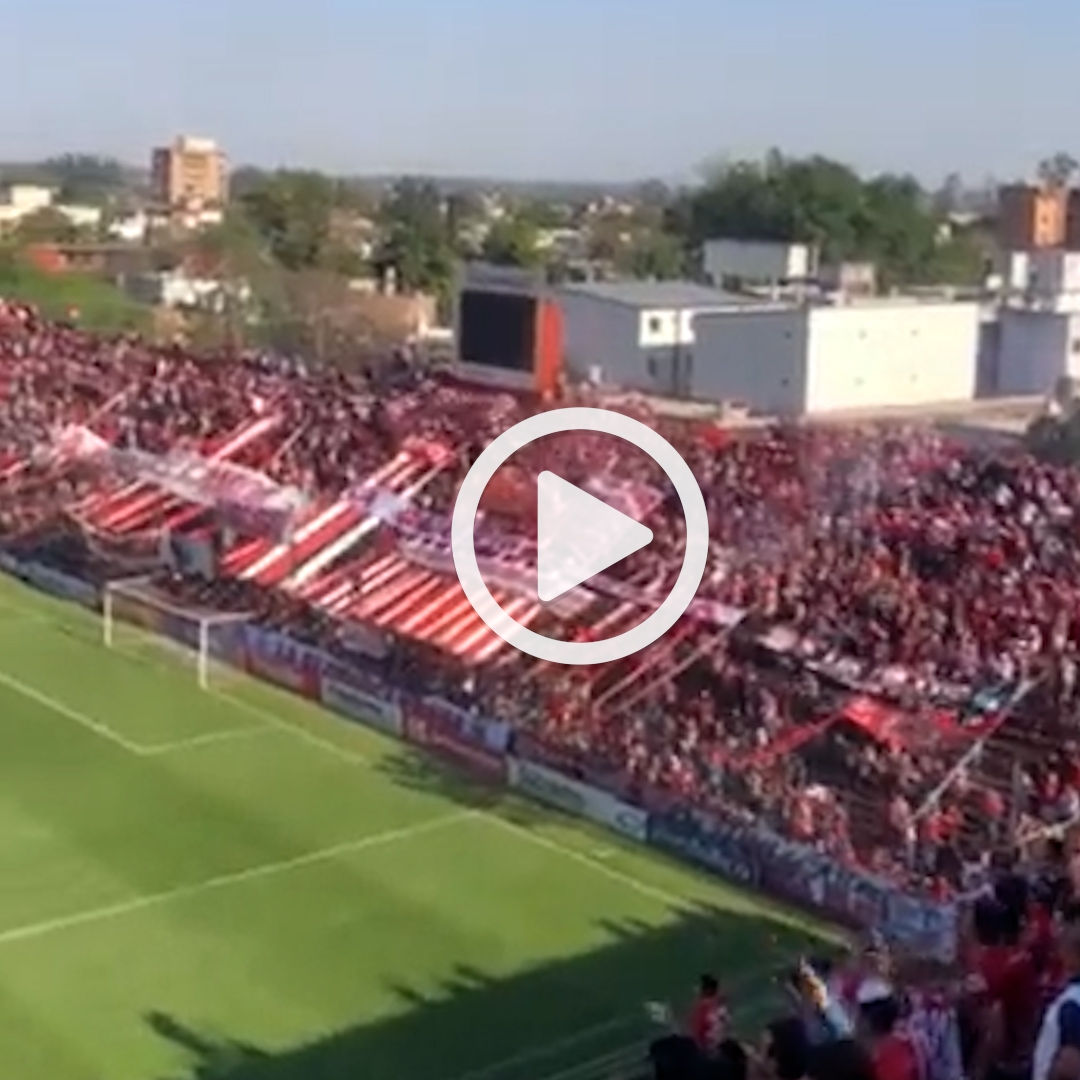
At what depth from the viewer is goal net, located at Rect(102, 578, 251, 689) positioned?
76.0 ft

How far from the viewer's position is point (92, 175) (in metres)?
172

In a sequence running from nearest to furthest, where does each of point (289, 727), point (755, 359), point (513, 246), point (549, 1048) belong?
point (549, 1048)
point (289, 727)
point (755, 359)
point (513, 246)

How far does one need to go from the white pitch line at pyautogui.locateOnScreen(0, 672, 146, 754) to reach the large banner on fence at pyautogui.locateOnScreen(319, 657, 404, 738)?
2.30 m

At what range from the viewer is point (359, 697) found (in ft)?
69.3

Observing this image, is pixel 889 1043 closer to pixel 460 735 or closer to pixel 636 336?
pixel 460 735

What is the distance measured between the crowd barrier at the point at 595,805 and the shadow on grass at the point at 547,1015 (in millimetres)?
484

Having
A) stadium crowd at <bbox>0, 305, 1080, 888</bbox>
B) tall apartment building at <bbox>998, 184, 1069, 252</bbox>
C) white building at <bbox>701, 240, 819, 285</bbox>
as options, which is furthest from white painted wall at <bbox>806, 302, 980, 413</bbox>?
tall apartment building at <bbox>998, 184, 1069, 252</bbox>

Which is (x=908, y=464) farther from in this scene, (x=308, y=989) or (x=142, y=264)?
(x=142, y=264)

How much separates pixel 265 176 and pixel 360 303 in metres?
28.4

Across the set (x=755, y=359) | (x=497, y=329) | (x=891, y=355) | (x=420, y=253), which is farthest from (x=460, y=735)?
(x=420, y=253)

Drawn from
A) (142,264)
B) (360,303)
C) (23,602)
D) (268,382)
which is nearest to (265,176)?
(142,264)

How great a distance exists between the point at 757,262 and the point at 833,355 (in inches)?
844

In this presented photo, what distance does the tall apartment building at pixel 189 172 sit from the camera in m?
117

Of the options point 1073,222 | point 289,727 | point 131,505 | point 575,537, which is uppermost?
point 1073,222
